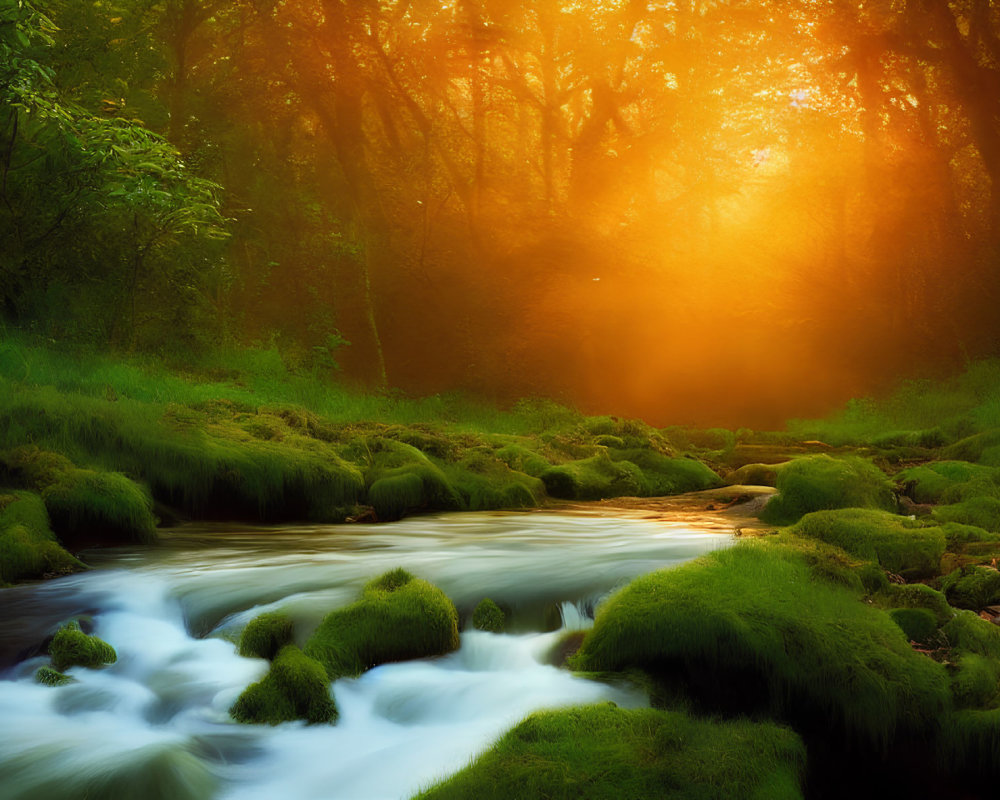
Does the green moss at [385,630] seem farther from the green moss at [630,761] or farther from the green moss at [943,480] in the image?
the green moss at [943,480]

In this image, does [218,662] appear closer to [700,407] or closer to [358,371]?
[358,371]

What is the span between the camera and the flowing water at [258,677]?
305 centimetres

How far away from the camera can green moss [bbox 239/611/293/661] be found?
4004 millimetres

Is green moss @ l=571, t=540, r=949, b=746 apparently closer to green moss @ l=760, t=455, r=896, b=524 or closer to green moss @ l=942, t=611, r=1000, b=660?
green moss @ l=942, t=611, r=1000, b=660

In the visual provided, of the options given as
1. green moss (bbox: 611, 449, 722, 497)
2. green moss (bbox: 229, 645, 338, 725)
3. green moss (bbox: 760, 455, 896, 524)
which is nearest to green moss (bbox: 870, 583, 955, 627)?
green moss (bbox: 229, 645, 338, 725)

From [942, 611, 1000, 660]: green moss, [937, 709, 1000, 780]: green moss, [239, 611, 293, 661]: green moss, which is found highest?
[239, 611, 293, 661]: green moss

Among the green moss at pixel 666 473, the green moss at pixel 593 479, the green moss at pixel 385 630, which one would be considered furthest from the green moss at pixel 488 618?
the green moss at pixel 666 473

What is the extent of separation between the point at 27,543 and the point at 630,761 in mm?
4109

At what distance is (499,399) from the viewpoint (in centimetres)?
1986

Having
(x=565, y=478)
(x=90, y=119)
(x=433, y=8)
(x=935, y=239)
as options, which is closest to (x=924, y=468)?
(x=565, y=478)

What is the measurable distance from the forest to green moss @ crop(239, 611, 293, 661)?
0.16 ft

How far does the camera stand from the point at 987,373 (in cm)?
1952

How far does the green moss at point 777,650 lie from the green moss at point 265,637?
4.57ft

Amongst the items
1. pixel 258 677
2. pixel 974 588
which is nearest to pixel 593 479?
pixel 974 588
